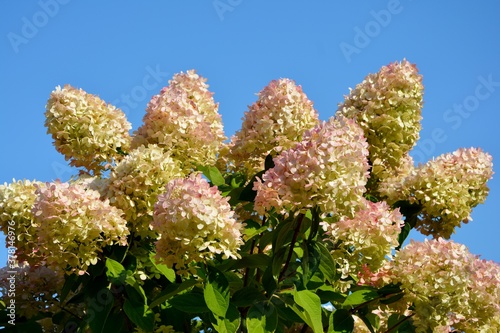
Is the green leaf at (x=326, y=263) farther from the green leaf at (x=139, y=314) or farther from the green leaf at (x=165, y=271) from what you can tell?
the green leaf at (x=139, y=314)

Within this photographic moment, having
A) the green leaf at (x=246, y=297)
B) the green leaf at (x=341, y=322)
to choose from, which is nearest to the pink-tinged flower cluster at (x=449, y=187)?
the green leaf at (x=341, y=322)

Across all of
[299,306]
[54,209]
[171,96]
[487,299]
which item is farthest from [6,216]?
[487,299]

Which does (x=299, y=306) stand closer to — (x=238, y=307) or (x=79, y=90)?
(x=238, y=307)

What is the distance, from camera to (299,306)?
14.4 ft

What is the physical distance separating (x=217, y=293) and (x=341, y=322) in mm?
1104

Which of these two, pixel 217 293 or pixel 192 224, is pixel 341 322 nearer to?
pixel 217 293

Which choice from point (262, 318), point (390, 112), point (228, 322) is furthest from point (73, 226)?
point (390, 112)

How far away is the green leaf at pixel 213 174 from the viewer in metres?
5.21

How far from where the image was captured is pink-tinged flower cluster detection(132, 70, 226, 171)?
16.3 feet

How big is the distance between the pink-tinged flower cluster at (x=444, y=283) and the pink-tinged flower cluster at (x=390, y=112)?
789 mm

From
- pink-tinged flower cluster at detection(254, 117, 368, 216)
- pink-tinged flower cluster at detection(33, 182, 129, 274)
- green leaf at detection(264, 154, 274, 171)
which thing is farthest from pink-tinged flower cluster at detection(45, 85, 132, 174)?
pink-tinged flower cluster at detection(254, 117, 368, 216)

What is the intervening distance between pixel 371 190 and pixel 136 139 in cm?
199

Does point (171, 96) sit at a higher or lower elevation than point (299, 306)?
higher

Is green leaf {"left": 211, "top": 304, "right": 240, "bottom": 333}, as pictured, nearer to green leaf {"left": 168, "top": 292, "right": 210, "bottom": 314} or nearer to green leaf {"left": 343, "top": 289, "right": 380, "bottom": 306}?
green leaf {"left": 168, "top": 292, "right": 210, "bottom": 314}
